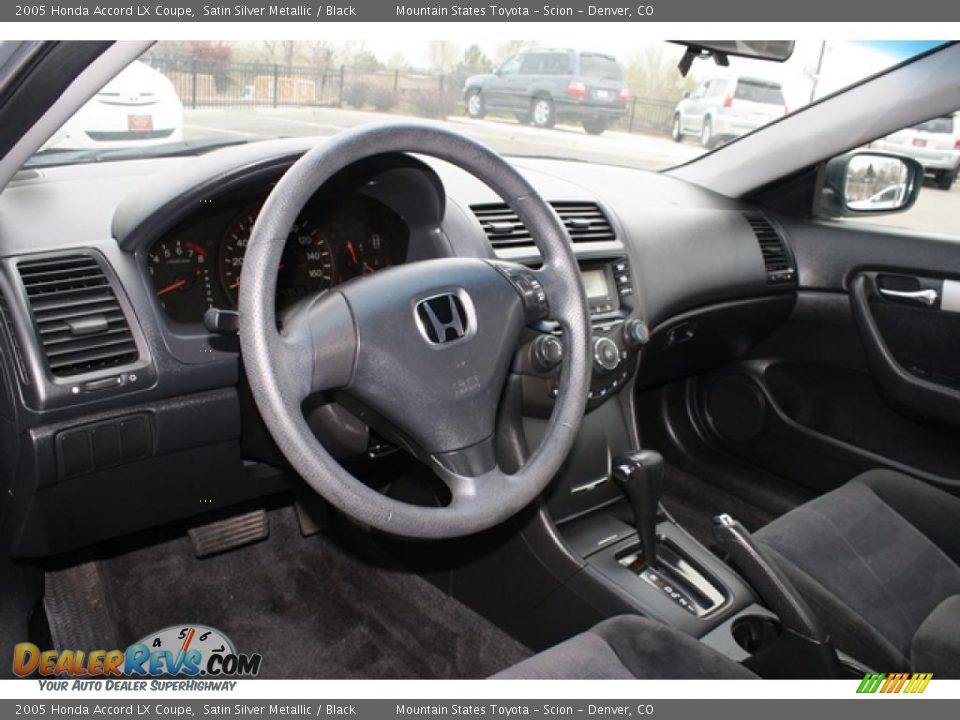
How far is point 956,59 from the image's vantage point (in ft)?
7.79

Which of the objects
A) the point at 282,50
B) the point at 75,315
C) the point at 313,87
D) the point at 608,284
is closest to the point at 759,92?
the point at 608,284

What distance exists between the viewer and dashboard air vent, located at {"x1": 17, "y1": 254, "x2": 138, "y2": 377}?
169 centimetres

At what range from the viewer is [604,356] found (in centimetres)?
211

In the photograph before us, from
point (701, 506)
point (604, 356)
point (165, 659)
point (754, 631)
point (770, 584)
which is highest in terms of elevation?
point (604, 356)

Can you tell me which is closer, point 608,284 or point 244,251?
point 244,251

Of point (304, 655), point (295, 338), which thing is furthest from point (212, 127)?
point (304, 655)

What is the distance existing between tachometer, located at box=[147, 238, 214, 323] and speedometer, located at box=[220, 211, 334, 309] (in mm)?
45

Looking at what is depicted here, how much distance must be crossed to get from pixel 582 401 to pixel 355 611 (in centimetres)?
120

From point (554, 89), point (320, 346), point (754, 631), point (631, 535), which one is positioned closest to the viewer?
point (320, 346)

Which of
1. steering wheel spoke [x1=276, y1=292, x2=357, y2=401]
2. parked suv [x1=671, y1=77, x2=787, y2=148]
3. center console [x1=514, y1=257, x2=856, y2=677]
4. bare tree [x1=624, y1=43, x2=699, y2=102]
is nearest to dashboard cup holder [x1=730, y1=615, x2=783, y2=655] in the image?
center console [x1=514, y1=257, x2=856, y2=677]

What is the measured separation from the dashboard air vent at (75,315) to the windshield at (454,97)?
246 millimetres

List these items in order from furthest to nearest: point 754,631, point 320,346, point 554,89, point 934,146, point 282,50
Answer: point 554,89, point 934,146, point 754,631, point 282,50, point 320,346

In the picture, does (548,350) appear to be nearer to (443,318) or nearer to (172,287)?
(443,318)

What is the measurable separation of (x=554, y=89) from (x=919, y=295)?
1.35m
